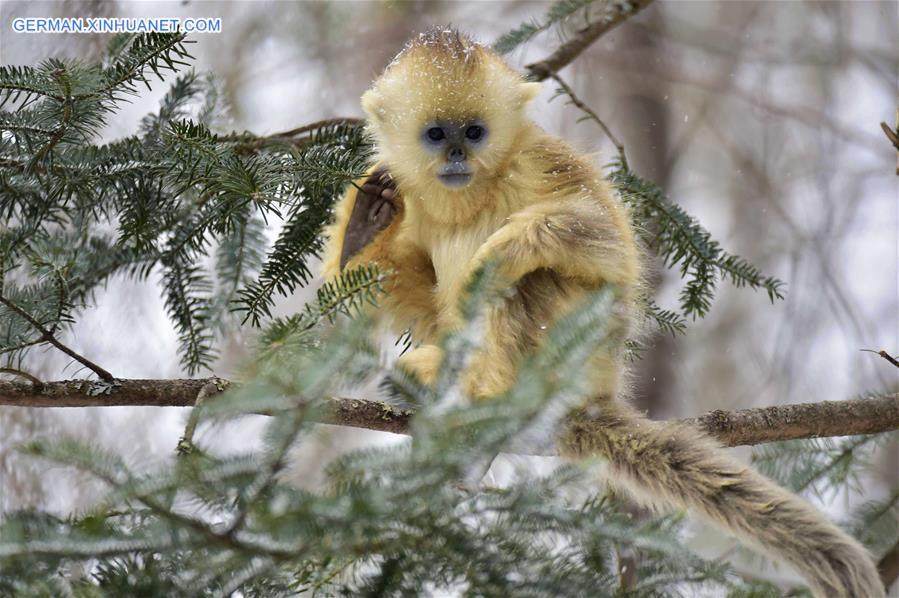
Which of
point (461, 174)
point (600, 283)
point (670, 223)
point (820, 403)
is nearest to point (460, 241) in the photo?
point (461, 174)

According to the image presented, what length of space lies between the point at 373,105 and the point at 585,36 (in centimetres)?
137

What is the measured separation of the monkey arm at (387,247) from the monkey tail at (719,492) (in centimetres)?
96

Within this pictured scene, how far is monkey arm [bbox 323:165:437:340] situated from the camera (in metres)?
3.73

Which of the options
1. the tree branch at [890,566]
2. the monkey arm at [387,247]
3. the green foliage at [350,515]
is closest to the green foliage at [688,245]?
the monkey arm at [387,247]

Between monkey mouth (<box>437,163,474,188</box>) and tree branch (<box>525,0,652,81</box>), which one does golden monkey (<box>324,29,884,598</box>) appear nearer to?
monkey mouth (<box>437,163,474,188</box>)

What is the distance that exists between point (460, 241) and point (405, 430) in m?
1.02

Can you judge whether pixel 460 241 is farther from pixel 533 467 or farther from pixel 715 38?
pixel 715 38

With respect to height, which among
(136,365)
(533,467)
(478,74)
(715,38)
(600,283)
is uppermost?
(715,38)

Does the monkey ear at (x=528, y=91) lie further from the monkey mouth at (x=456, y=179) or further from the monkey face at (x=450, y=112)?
the monkey mouth at (x=456, y=179)

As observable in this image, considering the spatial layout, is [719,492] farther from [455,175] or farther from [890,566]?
[455,175]

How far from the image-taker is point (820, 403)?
334cm

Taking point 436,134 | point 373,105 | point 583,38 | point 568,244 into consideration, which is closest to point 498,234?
point 568,244

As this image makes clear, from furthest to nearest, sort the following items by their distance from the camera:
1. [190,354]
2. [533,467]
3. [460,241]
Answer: [460,241] → [190,354] → [533,467]

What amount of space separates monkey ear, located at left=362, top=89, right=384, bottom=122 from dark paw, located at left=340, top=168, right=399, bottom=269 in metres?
0.24
